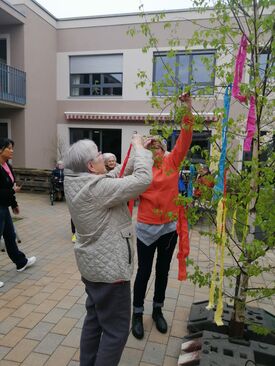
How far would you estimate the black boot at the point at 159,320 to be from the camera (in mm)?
2773

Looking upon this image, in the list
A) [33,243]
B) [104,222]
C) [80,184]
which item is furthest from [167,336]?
[33,243]

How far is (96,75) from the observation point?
42.8 feet

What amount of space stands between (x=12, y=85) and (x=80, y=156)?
10.6m

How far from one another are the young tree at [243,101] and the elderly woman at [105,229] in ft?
1.58

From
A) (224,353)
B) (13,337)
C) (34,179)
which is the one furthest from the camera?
(34,179)

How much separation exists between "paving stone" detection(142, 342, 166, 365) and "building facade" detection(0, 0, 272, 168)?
9516mm

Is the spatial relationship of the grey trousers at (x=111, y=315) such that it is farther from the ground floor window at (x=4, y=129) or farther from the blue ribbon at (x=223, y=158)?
the ground floor window at (x=4, y=129)

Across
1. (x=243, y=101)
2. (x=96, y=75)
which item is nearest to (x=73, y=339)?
(x=243, y=101)

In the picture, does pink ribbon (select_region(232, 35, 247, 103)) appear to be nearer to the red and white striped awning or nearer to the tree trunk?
the tree trunk

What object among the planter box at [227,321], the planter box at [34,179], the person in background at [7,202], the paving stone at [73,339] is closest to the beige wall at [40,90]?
the planter box at [34,179]

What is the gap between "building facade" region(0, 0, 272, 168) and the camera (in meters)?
11.3

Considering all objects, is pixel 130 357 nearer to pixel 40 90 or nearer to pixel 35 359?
pixel 35 359

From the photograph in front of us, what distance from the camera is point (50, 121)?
1320 cm

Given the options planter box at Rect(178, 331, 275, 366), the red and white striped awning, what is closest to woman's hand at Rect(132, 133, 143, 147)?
planter box at Rect(178, 331, 275, 366)
